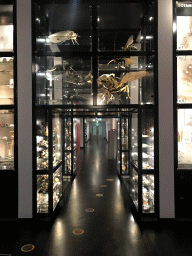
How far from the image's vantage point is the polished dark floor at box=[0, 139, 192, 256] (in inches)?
116

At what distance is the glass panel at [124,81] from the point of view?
13.0 ft

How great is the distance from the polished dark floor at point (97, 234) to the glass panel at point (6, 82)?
2659 mm

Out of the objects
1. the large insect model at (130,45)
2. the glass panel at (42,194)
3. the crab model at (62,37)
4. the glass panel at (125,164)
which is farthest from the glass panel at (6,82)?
the glass panel at (125,164)

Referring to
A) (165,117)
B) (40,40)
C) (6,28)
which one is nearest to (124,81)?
(165,117)

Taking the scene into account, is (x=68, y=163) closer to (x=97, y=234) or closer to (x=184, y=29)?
(x=97, y=234)

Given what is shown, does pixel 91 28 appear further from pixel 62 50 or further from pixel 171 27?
pixel 171 27

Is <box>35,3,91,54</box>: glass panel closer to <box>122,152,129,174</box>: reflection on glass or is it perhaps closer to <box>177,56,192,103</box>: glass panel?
<box>177,56,192,103</box>: glass panel

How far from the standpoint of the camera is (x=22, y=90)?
387 centimetres

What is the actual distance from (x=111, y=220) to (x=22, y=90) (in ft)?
11.1

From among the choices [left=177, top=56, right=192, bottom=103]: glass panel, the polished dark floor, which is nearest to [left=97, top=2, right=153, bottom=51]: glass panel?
[left=177, top=56, right=192, bottom=103]: glass panel

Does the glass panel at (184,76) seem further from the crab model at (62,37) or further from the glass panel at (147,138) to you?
the crab model at (62,37)

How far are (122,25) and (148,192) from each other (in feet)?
13.3

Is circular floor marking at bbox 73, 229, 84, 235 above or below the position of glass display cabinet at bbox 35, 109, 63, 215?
below

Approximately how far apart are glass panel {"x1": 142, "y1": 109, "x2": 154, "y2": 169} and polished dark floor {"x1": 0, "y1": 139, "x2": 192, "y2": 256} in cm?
127
